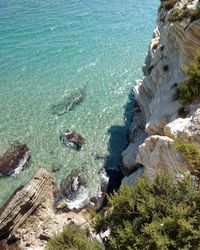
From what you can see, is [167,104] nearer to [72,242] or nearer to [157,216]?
[157,216]

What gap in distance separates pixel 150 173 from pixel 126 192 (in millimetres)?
4250

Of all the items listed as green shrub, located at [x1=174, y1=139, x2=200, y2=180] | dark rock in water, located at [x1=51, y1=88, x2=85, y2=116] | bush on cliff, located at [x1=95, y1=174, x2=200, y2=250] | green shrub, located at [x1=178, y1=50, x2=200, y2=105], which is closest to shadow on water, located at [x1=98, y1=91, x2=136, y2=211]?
dark rock in water, located at [x1=51, y1=88, x2=85, y2=116]

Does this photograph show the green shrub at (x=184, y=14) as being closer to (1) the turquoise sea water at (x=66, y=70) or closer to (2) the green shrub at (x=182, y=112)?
(2) the green shrub at (x=182, y=112)

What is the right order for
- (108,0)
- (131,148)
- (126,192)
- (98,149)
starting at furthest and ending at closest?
(108,0), (98,149), (131,148), (126,192)

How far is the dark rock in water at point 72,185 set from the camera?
36.2 metres

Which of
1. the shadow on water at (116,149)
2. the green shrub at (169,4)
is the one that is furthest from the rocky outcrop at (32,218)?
the green shrub at (169,4)

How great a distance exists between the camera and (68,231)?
2612 cm

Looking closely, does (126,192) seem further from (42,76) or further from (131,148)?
(42,76)

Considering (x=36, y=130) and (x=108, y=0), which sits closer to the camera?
(x=36, y=130)

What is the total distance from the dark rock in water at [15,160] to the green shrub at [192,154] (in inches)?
847

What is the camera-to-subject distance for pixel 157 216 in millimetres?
20797

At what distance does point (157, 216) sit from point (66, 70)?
127 ft

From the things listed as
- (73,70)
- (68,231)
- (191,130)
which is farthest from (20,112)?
(191,130)

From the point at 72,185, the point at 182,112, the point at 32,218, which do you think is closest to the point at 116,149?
the point at 72,185
